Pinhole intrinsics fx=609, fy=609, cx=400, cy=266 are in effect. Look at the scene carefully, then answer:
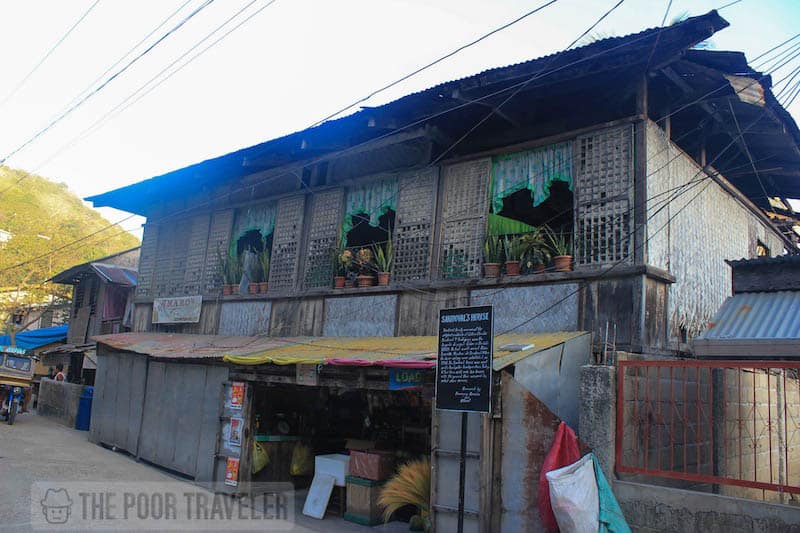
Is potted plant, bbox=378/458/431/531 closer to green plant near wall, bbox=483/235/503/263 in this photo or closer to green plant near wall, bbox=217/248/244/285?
green plant near wall, bbox=483/235/503/263

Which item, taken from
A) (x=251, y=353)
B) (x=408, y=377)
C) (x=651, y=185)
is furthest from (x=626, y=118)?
(x=251, y=353)

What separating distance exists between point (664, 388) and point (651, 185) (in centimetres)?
295

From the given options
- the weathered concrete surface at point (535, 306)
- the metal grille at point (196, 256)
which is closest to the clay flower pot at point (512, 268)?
the weathered concrete surface at point (535, 306)

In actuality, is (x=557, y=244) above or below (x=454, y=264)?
above

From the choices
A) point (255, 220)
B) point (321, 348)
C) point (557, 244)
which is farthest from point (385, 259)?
point (255, 220)

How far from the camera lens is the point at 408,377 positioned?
27.9 ft

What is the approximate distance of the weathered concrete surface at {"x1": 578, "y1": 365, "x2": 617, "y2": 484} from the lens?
22.8ft

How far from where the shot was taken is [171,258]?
17.0 meters

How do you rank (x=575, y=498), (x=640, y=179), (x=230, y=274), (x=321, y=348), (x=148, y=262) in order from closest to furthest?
(x=575, y=498) < (x=640, y=179) < (x=321, y=348) < (x=230, y=274) < (x=148, y=262)

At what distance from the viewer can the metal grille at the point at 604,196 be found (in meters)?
8.91

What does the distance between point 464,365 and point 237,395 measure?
265 inches

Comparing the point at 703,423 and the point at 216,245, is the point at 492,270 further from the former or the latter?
the point at 216,245

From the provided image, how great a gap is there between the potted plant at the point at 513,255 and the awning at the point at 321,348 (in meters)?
1.10

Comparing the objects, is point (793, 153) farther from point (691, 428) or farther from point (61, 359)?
point (61, 359)
